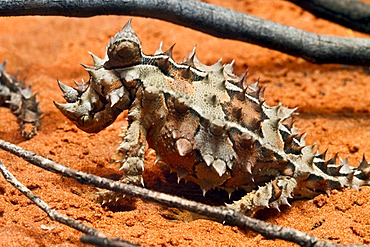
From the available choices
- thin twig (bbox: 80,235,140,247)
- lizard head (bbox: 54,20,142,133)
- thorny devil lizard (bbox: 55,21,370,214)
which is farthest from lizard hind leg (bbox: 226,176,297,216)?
thin twig (bbox: 80,235,140,247)

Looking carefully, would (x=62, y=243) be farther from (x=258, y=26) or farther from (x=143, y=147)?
(x=258, y=26)

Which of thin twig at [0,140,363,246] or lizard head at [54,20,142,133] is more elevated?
lizard head at [54,20,142,133]

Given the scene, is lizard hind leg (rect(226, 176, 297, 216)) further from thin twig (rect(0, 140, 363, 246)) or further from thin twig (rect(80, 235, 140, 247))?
thin twig (rect(80, 235, 140, 247))

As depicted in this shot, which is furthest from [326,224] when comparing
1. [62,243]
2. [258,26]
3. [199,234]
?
[258,26]

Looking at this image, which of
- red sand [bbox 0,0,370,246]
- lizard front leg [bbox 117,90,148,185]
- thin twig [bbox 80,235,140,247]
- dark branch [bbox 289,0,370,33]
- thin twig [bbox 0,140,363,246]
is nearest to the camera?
thin twig [bbox 80,235,140,247]

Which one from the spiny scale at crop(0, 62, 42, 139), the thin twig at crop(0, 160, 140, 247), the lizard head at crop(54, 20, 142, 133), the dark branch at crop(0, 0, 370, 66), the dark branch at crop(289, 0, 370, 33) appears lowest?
A: the spiny scale at crop(0, 62, 42, 139)

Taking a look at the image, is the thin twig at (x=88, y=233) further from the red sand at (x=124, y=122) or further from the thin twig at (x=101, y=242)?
the red sand at (x=124, y=122)

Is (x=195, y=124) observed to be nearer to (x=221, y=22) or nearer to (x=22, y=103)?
(x=221, y=22)
